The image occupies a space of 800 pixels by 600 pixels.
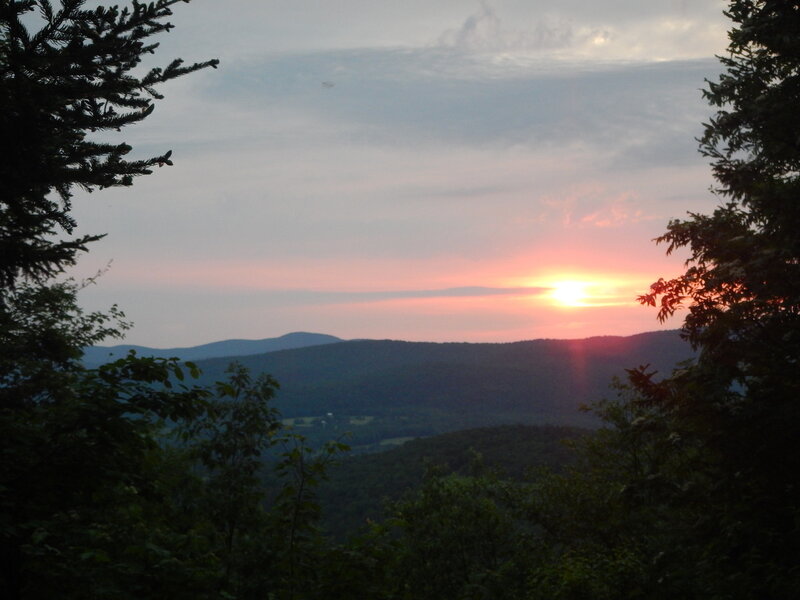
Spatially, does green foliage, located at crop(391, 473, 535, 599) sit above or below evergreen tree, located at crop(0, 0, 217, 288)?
below

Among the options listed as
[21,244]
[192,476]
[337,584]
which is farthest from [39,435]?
[192,476]

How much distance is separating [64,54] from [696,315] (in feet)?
42.3

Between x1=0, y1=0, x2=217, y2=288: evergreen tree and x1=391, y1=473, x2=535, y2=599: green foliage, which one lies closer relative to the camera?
x1=0, y1=0, x2=217, y2=288: evergreen tree

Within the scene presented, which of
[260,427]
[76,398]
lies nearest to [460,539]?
[260,427]

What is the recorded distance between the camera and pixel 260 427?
15.0m

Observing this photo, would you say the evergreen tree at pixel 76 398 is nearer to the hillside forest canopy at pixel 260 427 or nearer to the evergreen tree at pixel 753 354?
the hillside forest canopy at pixel 260 427

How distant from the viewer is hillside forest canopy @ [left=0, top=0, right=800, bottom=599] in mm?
6945

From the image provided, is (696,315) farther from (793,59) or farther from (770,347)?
(793,59)

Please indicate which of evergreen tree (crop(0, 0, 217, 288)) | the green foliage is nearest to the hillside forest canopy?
evergreen tree (crop(0, 0, 217, 288))

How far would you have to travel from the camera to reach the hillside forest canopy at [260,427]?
695cm

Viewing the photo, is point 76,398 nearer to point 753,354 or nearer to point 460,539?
point 753,354

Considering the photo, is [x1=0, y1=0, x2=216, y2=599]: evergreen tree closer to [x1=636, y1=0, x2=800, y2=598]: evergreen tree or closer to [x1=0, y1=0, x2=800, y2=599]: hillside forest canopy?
[x1=0, y1=0, x2=800, y2=599]: hillside forest canopy

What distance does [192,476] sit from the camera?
16.1 metres

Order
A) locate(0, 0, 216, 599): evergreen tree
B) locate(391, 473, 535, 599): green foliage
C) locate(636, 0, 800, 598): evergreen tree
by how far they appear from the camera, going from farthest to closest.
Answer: locate(391, 473, 535, 599): green foliage → locate(636, 0, 800, 598): evergreen tree → locate(0, 0, 216, 599): evergreen tree
